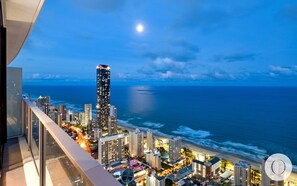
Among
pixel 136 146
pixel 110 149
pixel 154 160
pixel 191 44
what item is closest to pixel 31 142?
pixel 154 160

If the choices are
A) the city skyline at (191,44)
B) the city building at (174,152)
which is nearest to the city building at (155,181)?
the city building at (174,152)

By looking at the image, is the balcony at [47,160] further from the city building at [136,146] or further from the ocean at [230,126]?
the ocean at [230,126]

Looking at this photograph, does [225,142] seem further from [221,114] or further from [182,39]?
[182,39]

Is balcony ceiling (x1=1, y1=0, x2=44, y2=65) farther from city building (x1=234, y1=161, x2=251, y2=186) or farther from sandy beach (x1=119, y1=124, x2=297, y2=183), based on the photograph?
sandy beach (x1=119, y1=124, x2=297, y2=183)

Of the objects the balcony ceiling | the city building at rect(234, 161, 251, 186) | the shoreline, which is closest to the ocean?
the shoreline

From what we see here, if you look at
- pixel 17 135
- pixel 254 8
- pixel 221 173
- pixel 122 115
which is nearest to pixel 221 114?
pixel 122 115

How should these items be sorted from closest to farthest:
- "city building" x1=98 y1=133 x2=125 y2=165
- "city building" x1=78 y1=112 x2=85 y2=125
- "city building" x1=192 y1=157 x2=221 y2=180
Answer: "city building" x1=192 y1=157 x2=221 y2=180, "city building" x1=98 y1=133 x2=125 y2=165, "city building" x1=78 y1=112 x2=85 y2=125
